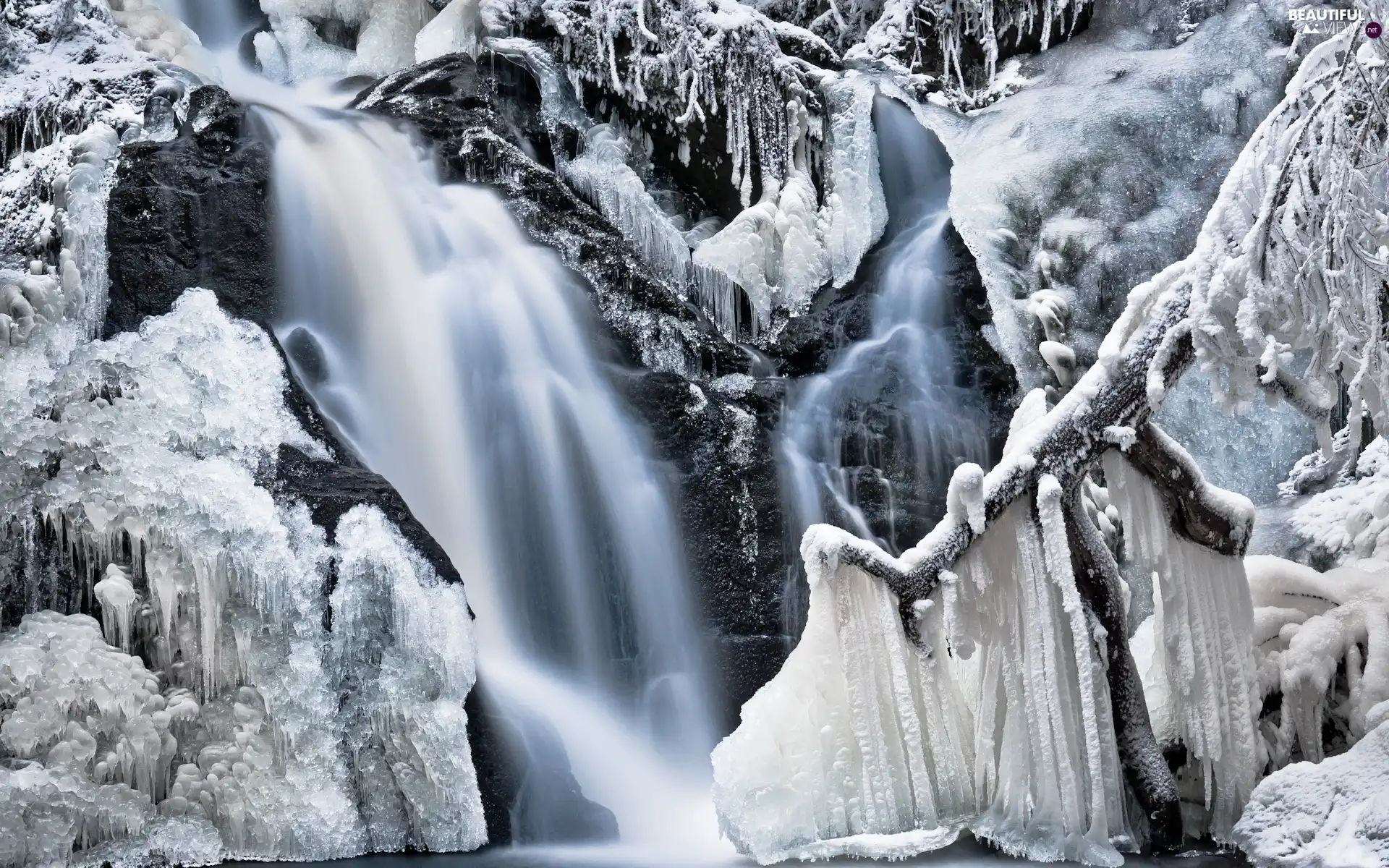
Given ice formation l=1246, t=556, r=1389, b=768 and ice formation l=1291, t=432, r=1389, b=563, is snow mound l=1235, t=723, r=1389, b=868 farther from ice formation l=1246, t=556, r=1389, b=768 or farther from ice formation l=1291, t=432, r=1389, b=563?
ice formation l=1291, t=432, r=1389, b=563

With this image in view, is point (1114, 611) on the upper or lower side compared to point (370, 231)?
lower

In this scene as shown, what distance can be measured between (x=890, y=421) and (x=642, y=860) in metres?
4.10

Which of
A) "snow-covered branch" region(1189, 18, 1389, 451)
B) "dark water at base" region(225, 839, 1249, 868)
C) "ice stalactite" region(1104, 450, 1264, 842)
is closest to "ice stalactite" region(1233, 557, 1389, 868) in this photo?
"ice stalactite" region(1104, 450, 1264, 842)

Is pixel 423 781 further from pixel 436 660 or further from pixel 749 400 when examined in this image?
pixel 749 400

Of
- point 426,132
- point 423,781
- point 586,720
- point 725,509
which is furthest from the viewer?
point 426,132

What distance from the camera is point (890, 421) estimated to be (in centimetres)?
956

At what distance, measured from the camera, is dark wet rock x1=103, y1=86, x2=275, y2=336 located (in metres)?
8.91

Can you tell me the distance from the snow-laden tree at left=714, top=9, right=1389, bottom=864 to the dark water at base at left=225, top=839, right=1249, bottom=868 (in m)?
0.08

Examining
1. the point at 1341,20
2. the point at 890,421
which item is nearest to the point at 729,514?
the point at 890,421

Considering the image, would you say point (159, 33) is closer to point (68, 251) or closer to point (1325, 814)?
point (68, 251)

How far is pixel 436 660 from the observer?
7031 millimetres

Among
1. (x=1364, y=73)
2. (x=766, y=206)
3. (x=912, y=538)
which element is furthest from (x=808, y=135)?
(x=1364, y=73)

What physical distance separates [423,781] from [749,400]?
3.48m

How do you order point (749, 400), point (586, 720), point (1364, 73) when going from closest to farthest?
point (1364, 73) < point (586, 720) < point (749, 400)
